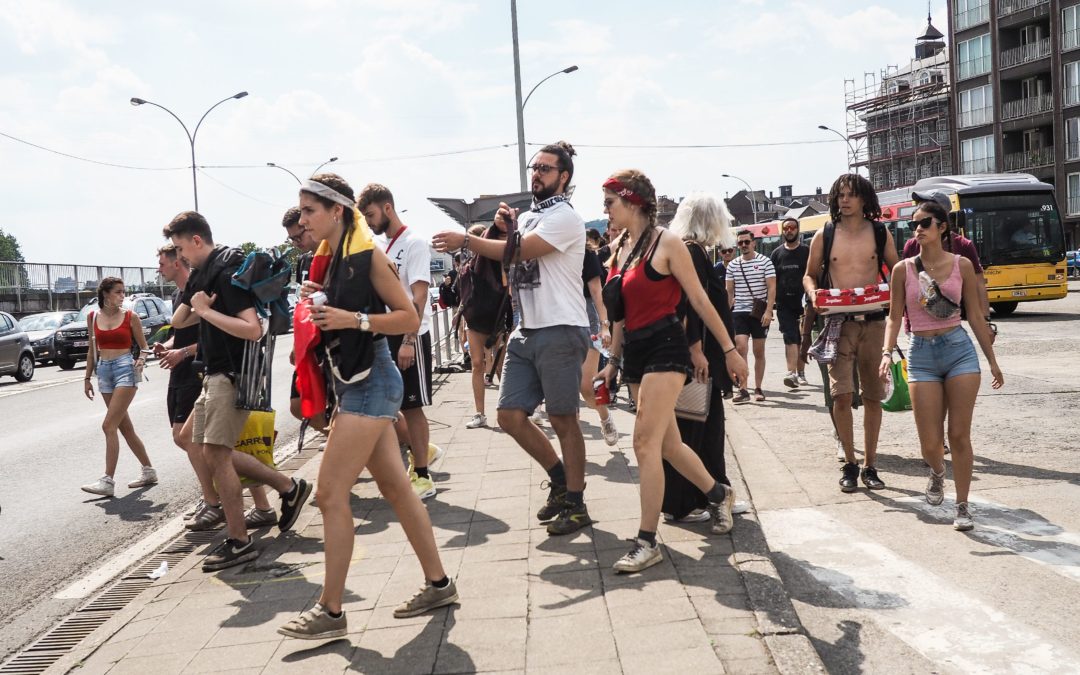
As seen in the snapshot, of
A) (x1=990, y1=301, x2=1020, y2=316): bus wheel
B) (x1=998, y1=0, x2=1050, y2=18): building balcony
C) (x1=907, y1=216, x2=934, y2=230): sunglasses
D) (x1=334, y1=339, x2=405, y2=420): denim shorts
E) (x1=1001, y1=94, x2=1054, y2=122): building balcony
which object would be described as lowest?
(x1=990, y1=301, x2=1020, y2=316): bus wheel

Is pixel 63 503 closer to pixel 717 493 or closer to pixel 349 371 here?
pixel 349 371

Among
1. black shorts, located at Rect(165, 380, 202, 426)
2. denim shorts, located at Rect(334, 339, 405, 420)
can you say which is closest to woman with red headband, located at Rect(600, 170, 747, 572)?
denim shorts, located at Rect(334, 339, 405, 420)

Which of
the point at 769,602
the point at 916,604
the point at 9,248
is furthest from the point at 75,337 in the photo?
the point at 9,248

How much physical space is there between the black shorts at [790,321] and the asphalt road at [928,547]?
107 inches

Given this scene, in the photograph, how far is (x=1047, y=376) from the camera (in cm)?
1131

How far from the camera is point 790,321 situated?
1182 cm

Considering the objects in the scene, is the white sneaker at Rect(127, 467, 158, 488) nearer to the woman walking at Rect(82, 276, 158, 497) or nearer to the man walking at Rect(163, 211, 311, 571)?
the woman walking at Rect(82, 276, 158, 497)

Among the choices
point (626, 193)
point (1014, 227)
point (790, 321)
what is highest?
point (626, 193)

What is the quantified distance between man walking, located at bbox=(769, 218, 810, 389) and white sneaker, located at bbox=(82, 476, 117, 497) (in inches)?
271

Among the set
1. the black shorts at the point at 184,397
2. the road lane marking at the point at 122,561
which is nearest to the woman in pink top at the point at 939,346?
the black shorts at the point at 184,397

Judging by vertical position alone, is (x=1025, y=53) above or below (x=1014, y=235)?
above

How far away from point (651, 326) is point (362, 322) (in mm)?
1525

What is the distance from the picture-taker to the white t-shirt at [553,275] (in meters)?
5.32

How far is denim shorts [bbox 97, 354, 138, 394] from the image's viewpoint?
8.23 meters
